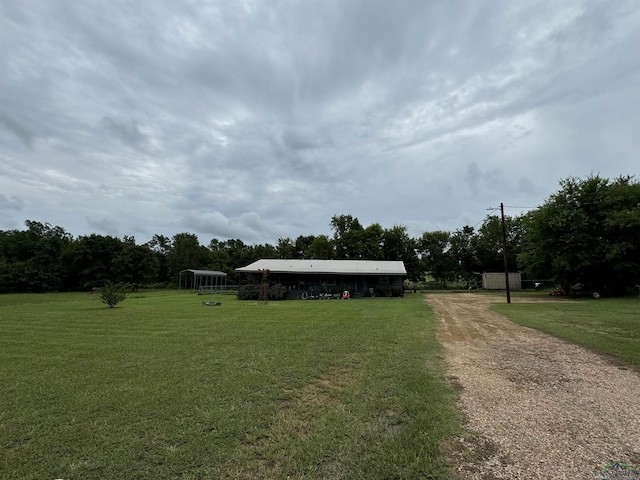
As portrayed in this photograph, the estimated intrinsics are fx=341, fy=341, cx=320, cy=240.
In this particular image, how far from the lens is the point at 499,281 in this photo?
41.8 metres

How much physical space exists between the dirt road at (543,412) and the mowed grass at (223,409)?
0.38m

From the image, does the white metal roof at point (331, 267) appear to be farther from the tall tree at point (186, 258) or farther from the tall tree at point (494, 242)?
the tall tree at point (186, 258)

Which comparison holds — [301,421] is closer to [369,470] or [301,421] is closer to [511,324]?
[369,470]

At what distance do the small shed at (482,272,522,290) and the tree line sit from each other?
1.59m

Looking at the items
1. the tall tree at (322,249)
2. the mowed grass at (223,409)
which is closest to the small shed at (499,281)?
the tall tree at (322,249)

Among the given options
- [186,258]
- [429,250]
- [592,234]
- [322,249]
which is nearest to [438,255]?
[429,250]

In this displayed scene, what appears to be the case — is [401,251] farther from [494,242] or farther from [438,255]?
[494,242]

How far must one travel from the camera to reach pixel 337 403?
4.62 meters

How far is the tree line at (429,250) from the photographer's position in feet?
82.5

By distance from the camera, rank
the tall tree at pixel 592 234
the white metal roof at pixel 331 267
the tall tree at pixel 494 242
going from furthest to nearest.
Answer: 1. the tall tree at pixel 494 242
2. the white metal roof at pixel 331 267
3. the tall tree at pixel 592 234

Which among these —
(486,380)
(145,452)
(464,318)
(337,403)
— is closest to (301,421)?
(337,403)

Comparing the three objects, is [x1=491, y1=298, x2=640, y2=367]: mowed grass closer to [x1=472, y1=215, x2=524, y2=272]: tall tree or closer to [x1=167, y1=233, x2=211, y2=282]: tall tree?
[x1=472, y1=215, x2=524, y2=272]: tall tree

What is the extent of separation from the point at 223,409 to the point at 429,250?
50694mm

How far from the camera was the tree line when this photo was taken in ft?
82.5
